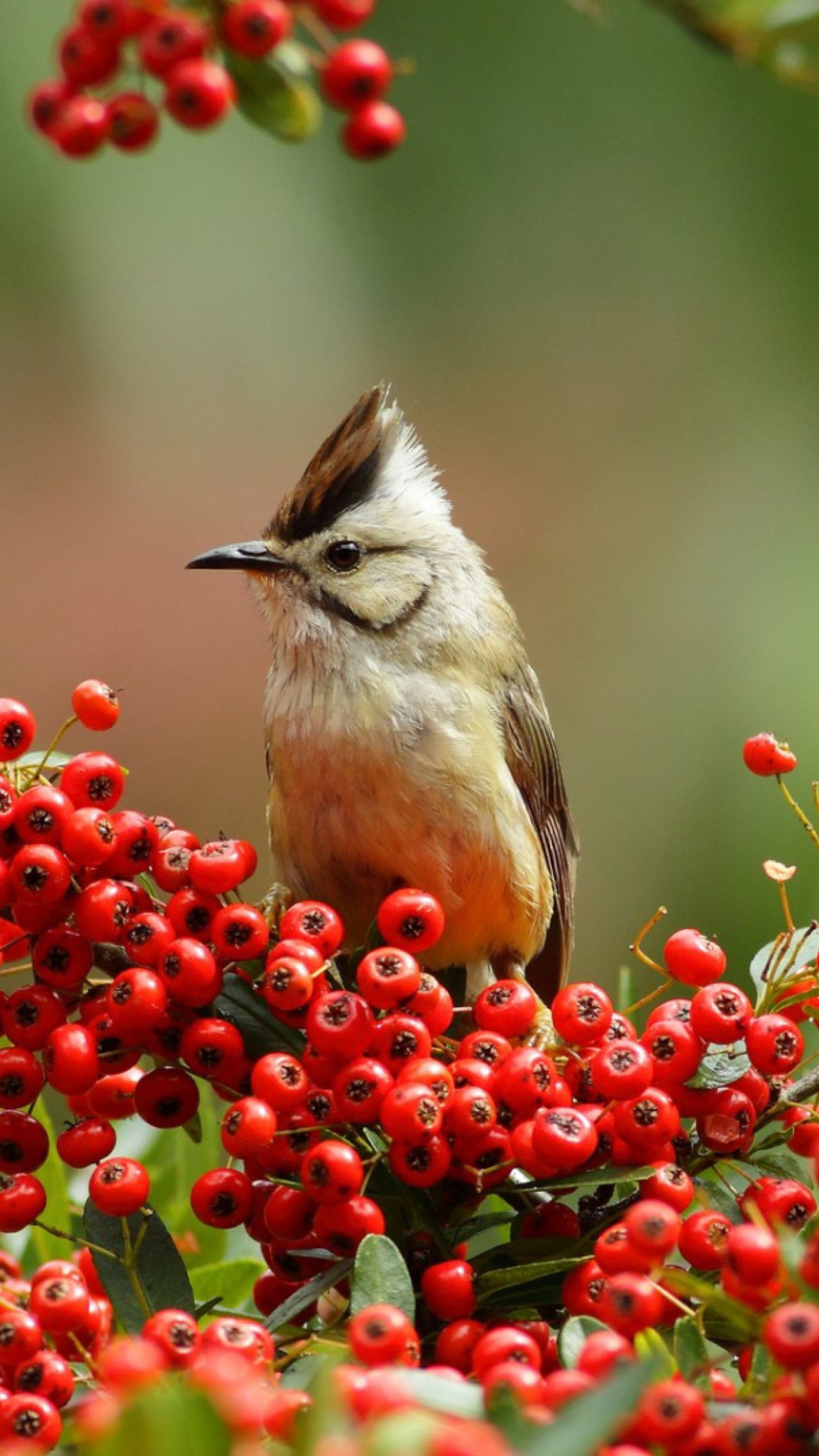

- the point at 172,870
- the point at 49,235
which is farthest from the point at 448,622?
the point at 49,235

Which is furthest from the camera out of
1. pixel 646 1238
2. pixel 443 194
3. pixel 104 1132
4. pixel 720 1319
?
pixel 443 194

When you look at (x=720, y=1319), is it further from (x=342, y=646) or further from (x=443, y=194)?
(x=443, y=194)

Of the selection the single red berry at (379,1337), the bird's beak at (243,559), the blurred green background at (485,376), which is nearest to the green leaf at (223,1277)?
the single red berry at (379,1337)

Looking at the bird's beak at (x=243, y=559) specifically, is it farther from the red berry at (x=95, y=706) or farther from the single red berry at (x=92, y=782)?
the single red berry at (x=92, y=782)

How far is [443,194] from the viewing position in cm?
598

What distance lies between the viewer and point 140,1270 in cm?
158

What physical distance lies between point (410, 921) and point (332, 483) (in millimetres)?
1305

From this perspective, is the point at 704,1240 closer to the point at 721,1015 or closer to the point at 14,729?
the point at 721,1015

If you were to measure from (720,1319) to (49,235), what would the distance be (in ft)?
15.6

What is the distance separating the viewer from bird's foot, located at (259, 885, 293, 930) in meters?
2.63

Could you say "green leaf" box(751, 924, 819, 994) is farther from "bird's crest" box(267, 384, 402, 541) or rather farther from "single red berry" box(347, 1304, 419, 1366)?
"bird's crest" box(267, 384, 402, 541)

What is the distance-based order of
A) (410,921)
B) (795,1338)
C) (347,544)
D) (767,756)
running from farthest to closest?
(347,544), (767,756), (410,921), (795,1338)

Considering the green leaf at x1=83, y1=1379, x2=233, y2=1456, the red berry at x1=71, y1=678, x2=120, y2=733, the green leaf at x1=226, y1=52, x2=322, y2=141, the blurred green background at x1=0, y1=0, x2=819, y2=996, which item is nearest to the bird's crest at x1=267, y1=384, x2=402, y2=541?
the red berry at x1=71, y1=678, x2=120, y2=733

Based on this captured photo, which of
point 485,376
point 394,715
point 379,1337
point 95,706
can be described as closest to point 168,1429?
point 379,1337
